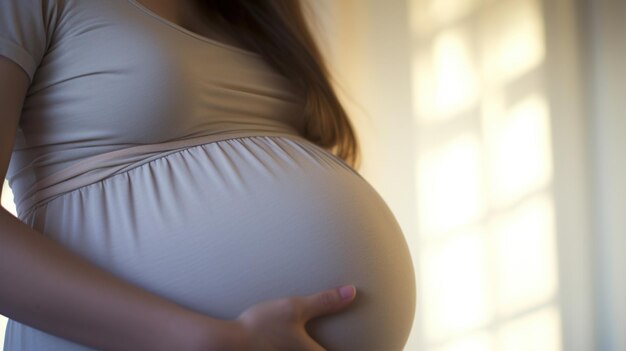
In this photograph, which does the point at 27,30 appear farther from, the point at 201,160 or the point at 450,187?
the point at 450,187

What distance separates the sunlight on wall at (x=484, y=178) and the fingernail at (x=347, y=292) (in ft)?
3.88

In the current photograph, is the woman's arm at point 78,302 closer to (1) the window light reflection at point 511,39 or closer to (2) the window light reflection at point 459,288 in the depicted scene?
(2) the window light reflection at point 459,288

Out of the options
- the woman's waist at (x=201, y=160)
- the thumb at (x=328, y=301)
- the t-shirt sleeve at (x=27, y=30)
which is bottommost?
the thumb at (x=328, y=301)

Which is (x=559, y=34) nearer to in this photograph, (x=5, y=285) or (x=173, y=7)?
(x=173, y=7)

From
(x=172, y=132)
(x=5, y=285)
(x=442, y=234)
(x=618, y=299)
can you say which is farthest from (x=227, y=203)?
(x=618, y=299)

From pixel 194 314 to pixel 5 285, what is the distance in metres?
0.16

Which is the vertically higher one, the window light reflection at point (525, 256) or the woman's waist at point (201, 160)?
the woman's waist at point (201, 160)

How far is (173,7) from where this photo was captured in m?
0.84

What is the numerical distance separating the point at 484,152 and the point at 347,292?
1.28m

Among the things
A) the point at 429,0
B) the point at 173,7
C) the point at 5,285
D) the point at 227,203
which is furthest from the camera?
the point at 429,0

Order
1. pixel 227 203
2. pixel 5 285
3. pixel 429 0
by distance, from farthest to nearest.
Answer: pixel 429 0
pixel 227 203
pixel 5 285

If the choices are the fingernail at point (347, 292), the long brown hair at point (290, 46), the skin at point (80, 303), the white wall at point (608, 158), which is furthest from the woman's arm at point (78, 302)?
the white wall at point (608, 158)

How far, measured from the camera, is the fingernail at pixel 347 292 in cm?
66

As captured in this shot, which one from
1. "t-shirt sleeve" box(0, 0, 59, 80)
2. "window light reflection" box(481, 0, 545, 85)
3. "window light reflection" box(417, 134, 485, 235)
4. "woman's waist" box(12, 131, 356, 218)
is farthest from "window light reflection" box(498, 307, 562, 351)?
"t-shirt sleeve" box(0, 0, 59, 80)
